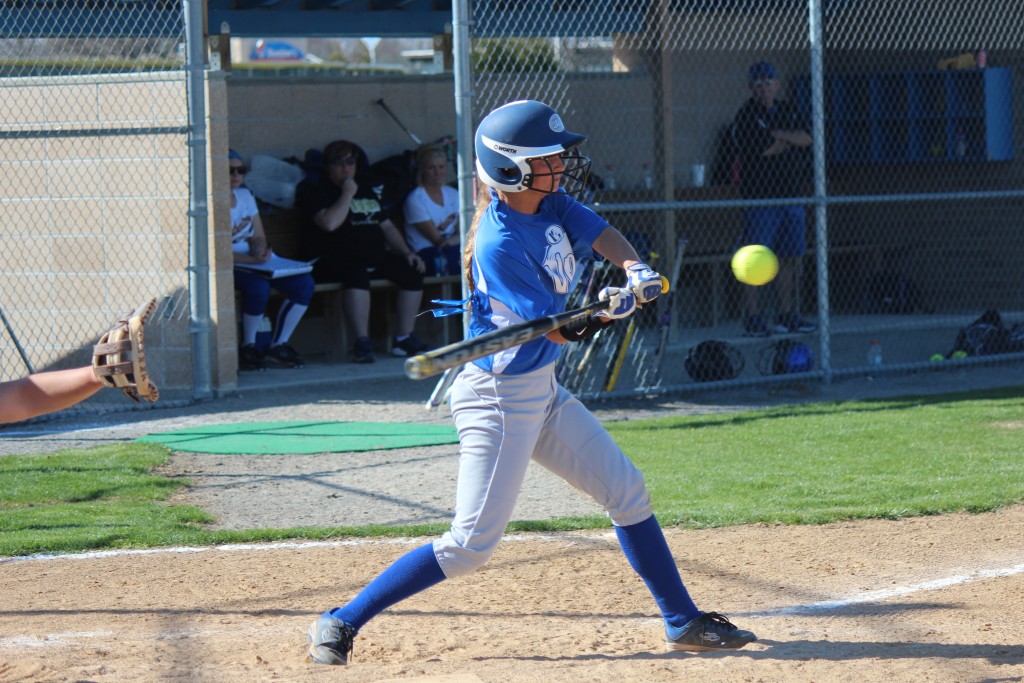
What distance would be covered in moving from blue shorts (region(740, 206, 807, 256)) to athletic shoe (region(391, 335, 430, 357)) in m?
3.03

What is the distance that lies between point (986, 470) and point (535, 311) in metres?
3.99

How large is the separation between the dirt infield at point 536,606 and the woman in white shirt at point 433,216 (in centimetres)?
529

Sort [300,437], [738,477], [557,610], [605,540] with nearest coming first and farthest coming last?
[557,610]
[605,540]
[738,477]
[300,437]

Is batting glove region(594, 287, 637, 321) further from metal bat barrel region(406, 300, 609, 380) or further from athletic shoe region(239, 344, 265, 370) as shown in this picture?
athletic shoe region(239, 344, 265, 370)

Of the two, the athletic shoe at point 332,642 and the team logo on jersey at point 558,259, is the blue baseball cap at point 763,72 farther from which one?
the athletic shoe at point 332,642

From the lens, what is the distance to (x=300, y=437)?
8305 millimetres

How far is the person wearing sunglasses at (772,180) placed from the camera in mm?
11016

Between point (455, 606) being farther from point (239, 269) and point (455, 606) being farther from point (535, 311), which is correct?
point (239, 269)

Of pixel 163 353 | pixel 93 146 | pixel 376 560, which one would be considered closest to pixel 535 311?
pixel 376 560

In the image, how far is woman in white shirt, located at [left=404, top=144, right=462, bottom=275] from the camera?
38.1ft

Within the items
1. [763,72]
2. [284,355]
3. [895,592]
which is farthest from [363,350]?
[895,592]

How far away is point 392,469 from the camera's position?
744 cm

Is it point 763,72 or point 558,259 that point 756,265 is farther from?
point 763,72

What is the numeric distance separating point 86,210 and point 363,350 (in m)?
2.58
